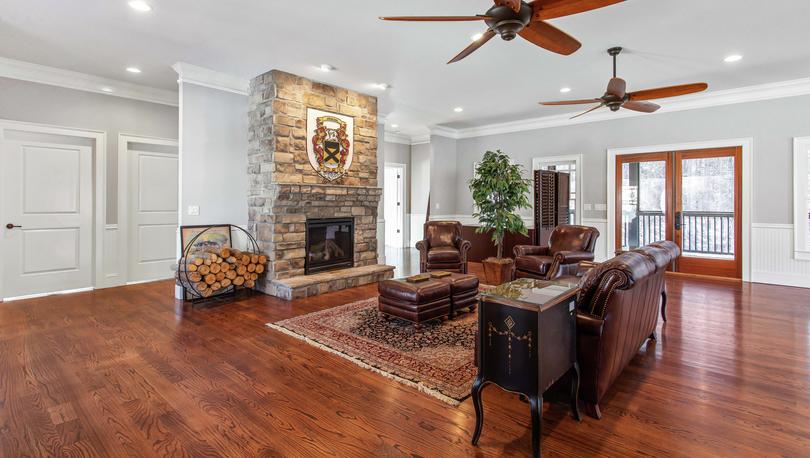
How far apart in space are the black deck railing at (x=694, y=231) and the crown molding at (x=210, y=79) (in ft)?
21.6

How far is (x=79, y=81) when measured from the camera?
527 centimetres

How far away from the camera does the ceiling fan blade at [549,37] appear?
106 inches

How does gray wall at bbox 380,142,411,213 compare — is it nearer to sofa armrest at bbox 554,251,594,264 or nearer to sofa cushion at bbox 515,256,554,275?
sofa cushion at bbox 515,256,554,275

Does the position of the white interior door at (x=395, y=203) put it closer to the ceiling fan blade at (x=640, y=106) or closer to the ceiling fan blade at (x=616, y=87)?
the ceiling fan blade at (x=640, y=106)

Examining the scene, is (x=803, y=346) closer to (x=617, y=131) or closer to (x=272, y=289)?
(x=617, y=131)

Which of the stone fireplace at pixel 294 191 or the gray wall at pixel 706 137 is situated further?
the gray wall at pixel 706 137

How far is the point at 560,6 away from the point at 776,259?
5940 mm

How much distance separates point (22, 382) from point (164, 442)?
148 cm

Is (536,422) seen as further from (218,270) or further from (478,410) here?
(218,270)

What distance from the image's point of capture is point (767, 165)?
586cm

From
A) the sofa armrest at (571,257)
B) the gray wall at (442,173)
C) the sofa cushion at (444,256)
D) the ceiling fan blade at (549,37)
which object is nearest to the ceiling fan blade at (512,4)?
the ceiling fan blade at (549,37)

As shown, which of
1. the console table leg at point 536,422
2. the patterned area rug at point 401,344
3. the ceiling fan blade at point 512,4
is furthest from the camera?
the patterned area rug at point 401,344

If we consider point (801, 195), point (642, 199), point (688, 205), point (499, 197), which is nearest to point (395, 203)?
point (499, 197)

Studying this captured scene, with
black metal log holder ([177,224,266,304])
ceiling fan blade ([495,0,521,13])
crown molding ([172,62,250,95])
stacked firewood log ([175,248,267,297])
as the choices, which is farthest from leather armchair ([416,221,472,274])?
ceiling fan blade ([495,0,521,13])
